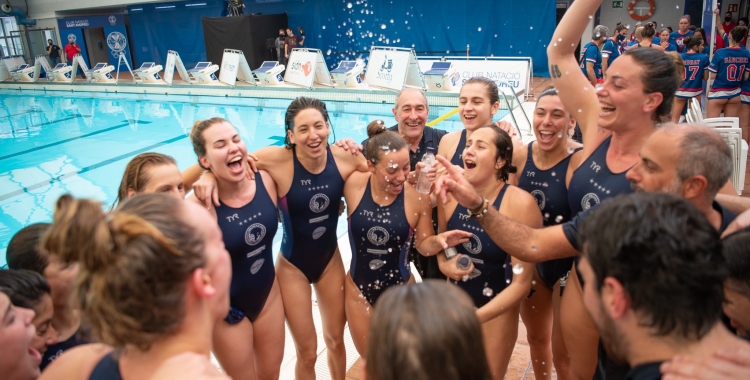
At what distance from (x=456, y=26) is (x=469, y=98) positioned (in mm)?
16081

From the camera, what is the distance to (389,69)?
1234 centimetres

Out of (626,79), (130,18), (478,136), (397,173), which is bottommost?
(397,173)

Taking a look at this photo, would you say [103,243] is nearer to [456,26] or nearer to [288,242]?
[288,242]

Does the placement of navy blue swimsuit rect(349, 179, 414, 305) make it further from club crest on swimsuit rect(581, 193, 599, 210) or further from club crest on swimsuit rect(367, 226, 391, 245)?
club crest on swimsuit rect(581, 193, 599, 210)

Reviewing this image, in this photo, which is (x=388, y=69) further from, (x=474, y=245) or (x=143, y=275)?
(x=143, y=275)

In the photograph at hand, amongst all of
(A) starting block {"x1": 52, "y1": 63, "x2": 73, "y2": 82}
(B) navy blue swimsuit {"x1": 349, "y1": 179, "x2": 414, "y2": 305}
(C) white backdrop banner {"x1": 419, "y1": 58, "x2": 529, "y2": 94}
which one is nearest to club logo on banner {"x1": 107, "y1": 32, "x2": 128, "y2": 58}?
(A) starting block {"x1": 52, "y1": 63, "x2": 73, "y2": 82}

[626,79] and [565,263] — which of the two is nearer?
[626,79]

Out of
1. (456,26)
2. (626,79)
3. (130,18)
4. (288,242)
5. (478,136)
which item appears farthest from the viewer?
(130,18)

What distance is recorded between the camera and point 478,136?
2510 mm

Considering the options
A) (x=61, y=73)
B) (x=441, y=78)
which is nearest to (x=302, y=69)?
(x=441, y=78)

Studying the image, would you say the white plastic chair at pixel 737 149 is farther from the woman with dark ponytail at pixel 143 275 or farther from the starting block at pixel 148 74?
the starting block at pixel 148 74

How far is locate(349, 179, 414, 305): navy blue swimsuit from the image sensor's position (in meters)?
2.70

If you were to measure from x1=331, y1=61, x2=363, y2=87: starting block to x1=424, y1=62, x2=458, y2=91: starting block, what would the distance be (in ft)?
7.26

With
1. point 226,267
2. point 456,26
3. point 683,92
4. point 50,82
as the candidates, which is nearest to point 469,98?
point 226,267
